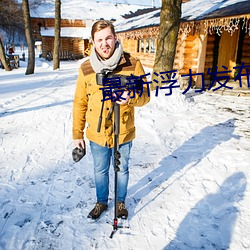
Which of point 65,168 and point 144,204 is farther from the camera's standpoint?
point 65,168

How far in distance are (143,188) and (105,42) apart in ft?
6.70

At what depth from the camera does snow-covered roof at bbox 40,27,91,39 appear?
3039 cm

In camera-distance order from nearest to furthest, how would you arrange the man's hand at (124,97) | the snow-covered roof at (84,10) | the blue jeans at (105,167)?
the man's hand at (124,97) < the blue jeans at (105,167) < the snow-covered roof at (84,10)

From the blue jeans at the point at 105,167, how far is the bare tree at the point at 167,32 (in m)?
5.75

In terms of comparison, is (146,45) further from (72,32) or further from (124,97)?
(72,32)

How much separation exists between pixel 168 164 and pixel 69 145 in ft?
6.35

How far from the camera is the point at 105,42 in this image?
1902 millimetres

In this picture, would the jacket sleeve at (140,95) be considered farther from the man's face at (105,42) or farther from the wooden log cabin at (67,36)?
the wooden log cabin at (67,36)

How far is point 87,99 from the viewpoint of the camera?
2.26 meters

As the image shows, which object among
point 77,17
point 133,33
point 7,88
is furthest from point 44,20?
point 7,88

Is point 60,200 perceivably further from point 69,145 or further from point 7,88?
point 7,88

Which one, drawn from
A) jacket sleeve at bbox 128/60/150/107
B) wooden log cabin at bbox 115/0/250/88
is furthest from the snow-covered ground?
wooden log cabin at bbox 115/0/250/88

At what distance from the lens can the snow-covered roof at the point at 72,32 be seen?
30.4 m

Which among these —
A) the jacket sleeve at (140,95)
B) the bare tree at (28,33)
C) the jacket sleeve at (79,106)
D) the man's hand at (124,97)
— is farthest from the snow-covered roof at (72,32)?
the man's hand at (124,97)
